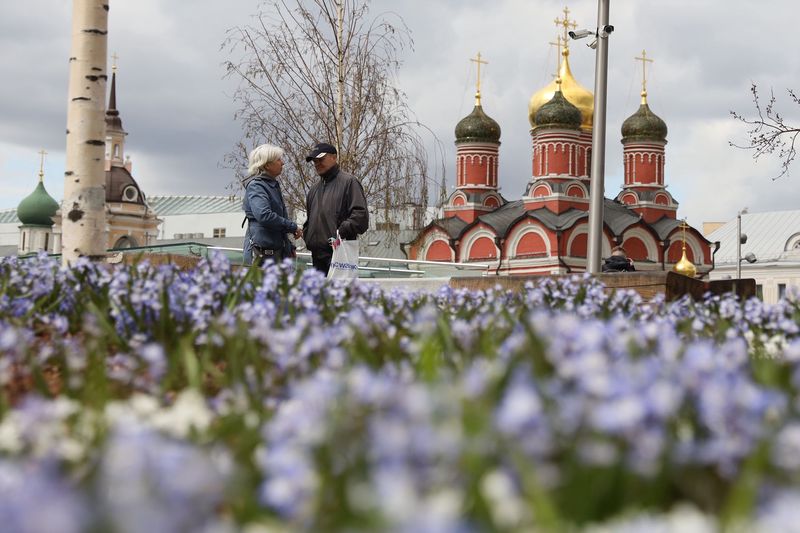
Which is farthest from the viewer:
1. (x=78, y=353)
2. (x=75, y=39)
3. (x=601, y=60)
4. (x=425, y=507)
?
(x=601, y=60)

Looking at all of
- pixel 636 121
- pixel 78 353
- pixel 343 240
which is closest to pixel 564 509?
pixel 78 353

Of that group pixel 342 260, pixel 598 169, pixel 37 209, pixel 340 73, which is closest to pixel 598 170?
pixel 598 169

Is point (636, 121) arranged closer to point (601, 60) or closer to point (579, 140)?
point (579, 140)

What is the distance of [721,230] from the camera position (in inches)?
3110

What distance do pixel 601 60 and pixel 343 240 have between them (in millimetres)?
5481

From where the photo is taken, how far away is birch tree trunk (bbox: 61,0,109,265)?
653cm

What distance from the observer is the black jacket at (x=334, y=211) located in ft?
26.8

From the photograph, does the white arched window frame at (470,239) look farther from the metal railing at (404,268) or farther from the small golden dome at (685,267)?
the metal railing at (404,268)

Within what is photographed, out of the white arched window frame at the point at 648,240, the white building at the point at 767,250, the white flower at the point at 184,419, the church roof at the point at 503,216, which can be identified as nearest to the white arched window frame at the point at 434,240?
the church roof at the point at 503,216

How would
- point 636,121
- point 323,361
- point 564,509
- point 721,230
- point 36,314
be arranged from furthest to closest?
point 721,230 → point 636,121 → point 36,314 → point 323,361 → point 564,509

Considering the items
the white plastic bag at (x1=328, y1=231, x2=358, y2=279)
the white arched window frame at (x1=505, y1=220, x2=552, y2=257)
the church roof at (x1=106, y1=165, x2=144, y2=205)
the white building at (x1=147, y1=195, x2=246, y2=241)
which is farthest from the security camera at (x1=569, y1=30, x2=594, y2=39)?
the church roof at (x1=106, y1=165, x2=144, y2=205)

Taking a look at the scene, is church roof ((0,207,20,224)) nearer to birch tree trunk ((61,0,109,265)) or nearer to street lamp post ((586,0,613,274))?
street lamp post ((586,0,613,274))

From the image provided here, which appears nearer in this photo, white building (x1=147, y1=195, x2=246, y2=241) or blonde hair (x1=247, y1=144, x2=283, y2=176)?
blonde hair (x1=247, y1=144, x2=283, y2=176)

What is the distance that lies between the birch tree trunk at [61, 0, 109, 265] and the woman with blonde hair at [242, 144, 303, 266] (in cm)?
143
